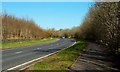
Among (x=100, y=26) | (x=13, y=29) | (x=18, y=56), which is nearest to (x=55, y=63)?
(x=18, y=56)

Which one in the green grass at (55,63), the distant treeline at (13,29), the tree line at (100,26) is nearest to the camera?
the green grass at (55,63)

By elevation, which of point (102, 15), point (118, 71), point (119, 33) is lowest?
point (118, 71)

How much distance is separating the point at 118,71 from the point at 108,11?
1623 centimetres

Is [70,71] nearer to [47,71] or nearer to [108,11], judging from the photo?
[47,71]

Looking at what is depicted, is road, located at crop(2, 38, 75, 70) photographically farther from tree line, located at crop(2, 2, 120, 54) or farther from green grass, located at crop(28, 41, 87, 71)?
tree line, located at crop(2, 2, 120, 54)

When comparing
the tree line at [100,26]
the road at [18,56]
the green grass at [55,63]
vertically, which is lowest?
the road at [18,56]

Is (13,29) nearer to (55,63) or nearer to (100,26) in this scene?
(100,26)

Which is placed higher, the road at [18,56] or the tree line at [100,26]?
the tree line at [100,26]

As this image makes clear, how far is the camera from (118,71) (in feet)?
53.5

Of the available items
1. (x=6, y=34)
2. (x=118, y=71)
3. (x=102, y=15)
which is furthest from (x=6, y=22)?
(x=118, y=71)

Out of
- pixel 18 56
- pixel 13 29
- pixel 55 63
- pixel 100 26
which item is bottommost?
pixel 18 56

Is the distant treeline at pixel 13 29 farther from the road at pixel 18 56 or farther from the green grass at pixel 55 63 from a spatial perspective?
the green grass at pixel 55 63

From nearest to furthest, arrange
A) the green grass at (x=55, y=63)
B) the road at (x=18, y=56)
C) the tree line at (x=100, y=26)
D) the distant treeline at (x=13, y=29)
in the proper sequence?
the green grass at (x=55, y=63) → the road at (x=18, y=56) → the tree line at (x=100, y=26) → the distant treeline at (x=13, y=29)

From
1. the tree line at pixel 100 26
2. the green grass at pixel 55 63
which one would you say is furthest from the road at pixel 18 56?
the tree line at pixel 100 26
